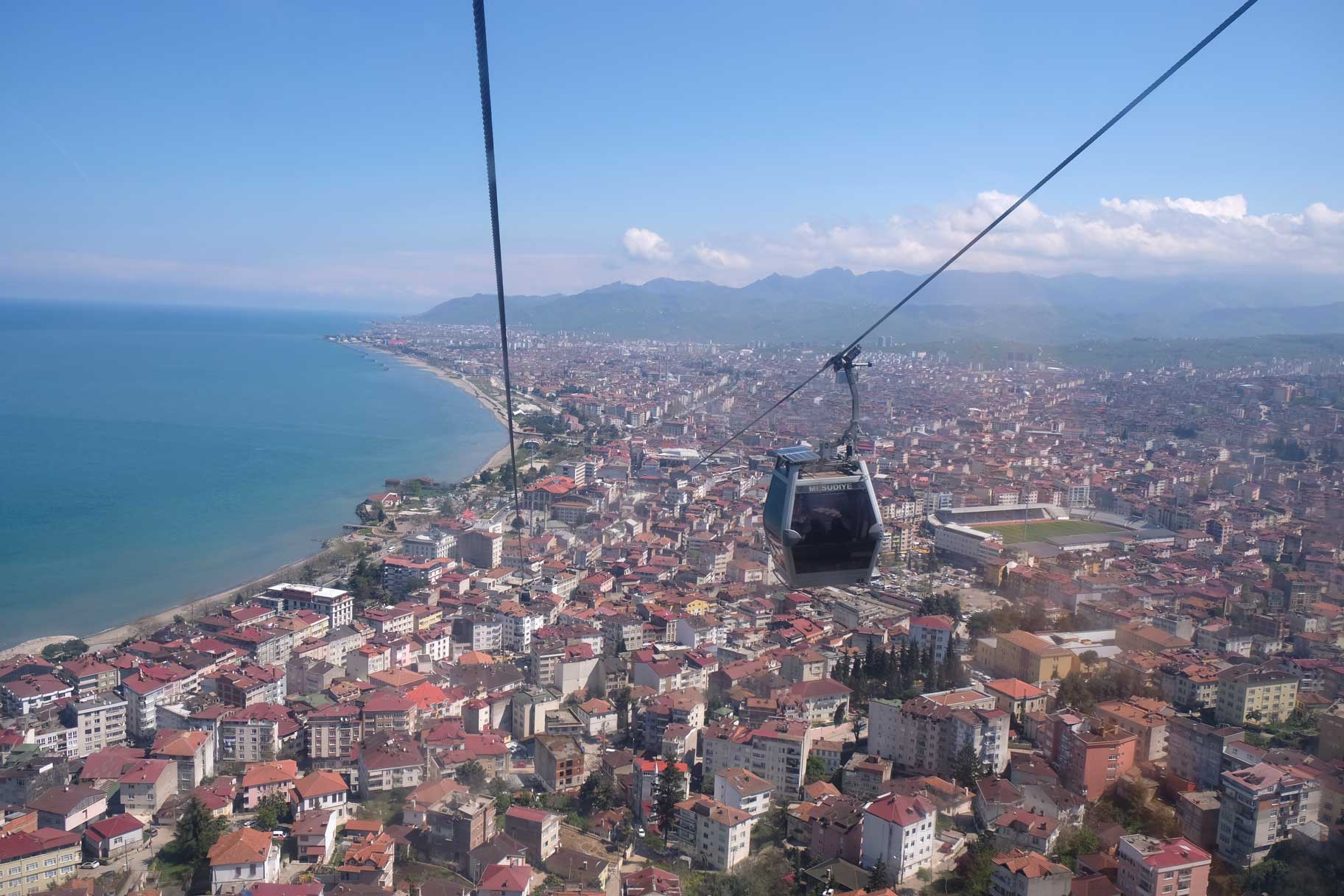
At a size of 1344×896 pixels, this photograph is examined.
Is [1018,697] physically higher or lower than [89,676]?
lower

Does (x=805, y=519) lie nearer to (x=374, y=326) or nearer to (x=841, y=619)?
(x=841, y=619)

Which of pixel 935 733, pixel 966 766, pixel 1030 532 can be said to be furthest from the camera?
pixel 1030 532

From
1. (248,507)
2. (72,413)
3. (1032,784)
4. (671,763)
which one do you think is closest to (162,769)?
(671,763)

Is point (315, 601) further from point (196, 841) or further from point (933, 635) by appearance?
point (933, 635)

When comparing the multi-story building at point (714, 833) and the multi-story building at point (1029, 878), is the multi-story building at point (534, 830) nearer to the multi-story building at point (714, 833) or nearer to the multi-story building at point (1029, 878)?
the multi-story building at point (714, 833)

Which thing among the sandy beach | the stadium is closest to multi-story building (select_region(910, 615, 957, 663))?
the stadium

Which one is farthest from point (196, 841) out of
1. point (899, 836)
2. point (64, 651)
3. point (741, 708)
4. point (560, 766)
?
point (64, 651)
